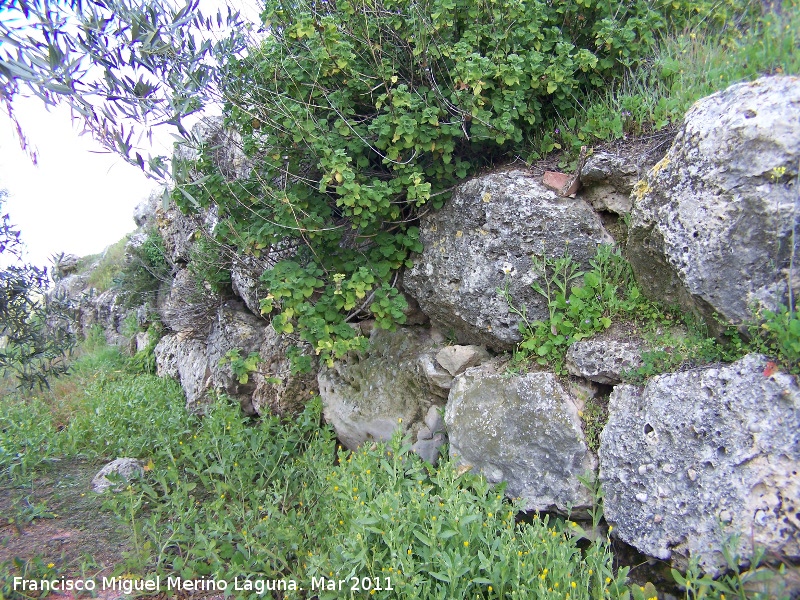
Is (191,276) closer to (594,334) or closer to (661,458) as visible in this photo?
(594,334)

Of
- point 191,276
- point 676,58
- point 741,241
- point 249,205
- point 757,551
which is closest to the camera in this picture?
point 757,551

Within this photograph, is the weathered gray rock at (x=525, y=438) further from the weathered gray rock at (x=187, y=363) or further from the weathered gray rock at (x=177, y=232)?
the weathered gray rock at (x=177, y=232)

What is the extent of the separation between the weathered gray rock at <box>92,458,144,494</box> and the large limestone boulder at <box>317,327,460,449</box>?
5.17ft

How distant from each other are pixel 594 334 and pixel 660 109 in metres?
1.56

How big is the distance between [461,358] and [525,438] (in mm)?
862

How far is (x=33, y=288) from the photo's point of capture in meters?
4.96

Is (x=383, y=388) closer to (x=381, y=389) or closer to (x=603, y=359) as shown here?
(x=381, y=389)

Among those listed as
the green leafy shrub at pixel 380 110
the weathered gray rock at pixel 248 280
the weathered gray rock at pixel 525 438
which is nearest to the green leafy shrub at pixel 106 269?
the weathered gray rock at pixel 248 280

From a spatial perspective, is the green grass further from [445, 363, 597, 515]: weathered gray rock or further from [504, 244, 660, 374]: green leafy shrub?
[445, 363, 597, 515]: weathered gray rock

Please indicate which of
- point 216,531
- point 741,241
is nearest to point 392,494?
point 216,531


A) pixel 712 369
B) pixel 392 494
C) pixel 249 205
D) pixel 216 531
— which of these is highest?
pixel 249 205

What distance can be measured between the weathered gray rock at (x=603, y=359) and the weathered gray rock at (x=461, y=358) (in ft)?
2.52

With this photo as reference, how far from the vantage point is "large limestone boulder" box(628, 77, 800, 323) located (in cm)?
259

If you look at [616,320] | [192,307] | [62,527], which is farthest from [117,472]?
[616,320]
